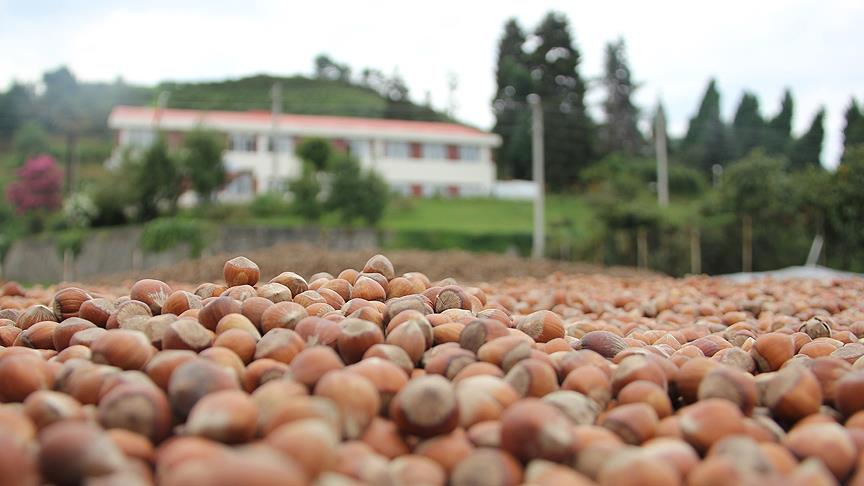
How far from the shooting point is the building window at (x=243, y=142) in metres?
39.1

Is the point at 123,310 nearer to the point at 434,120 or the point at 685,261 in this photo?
the point at 685,261

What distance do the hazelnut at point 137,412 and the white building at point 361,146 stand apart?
37211 mm

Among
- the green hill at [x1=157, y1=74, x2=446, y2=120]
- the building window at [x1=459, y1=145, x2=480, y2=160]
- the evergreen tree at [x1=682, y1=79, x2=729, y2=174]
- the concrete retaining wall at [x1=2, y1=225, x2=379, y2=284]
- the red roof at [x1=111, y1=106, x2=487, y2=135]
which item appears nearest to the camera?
the concrete retaining wall at [x1=2, y1=225, x2=379, y2=284]

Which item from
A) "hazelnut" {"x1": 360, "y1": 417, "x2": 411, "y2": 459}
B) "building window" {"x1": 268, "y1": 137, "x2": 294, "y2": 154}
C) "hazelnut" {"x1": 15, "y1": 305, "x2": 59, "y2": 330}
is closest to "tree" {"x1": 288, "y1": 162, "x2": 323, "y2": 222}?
"building window" {"x1": 268, "y1": 137, "x2": 294, "y2": 154}

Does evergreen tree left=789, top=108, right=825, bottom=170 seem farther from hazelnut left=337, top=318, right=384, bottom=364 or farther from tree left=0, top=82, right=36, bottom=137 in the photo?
tree left=0, top=82, right=36, bottom=137

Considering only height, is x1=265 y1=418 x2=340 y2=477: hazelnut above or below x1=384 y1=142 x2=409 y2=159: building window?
below

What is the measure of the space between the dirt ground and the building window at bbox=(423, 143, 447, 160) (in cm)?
2848

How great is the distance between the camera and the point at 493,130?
171ft

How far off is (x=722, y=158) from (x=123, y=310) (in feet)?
179

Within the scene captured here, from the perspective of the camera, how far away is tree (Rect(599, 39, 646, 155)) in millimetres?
55094

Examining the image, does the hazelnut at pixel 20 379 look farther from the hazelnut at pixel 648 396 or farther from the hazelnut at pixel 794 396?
the hazelnut at pixel 794 396

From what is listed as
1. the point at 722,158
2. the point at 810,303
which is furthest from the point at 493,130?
the point at 810,303

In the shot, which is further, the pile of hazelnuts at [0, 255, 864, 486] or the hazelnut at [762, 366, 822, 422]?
the hazelnut at [762, 366, 822, 422]

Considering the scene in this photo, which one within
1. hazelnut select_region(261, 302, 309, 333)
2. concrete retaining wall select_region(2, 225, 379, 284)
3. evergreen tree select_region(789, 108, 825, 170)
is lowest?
concrete retaining wall select_region(2, 225, 379, 284)
